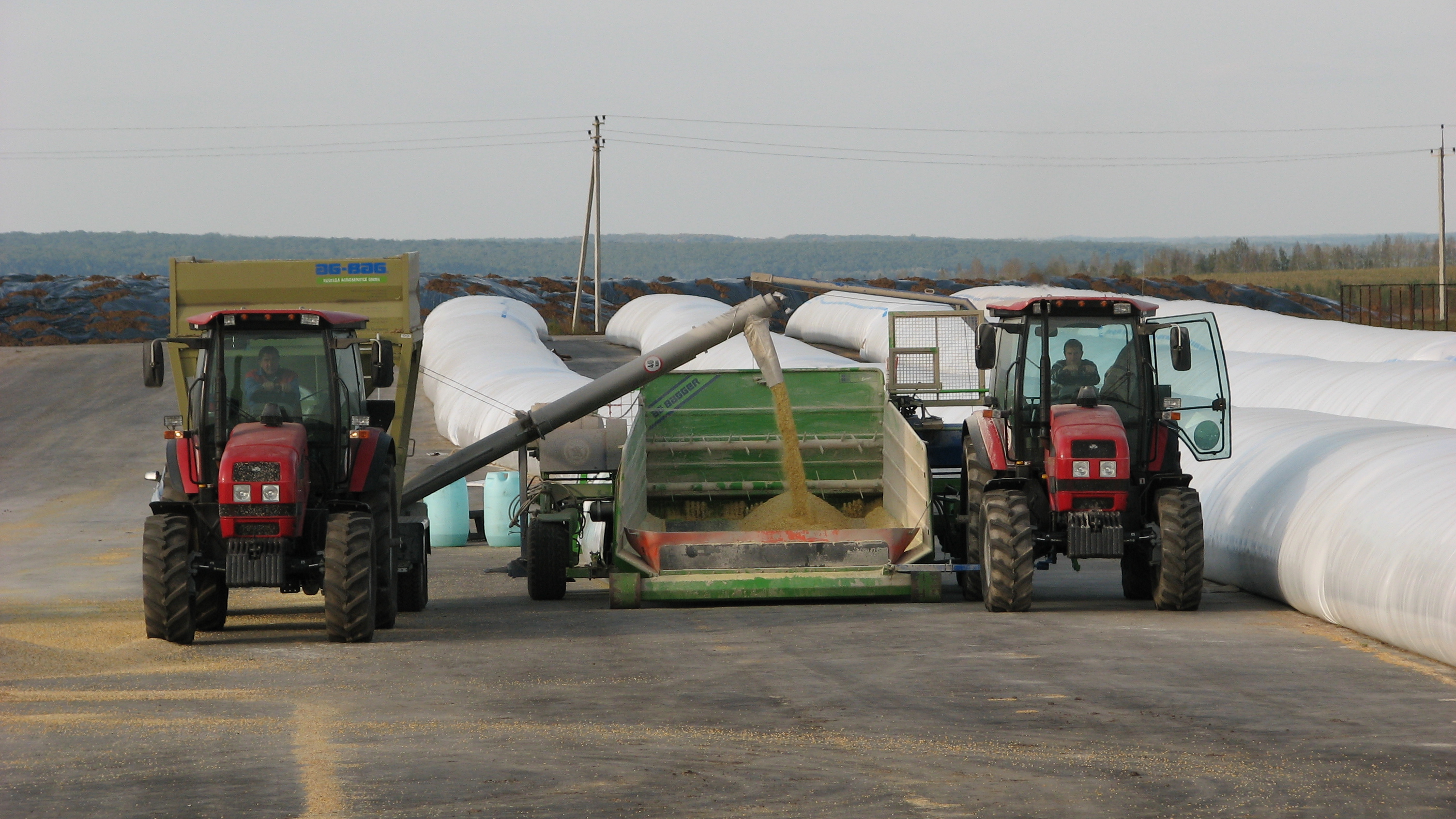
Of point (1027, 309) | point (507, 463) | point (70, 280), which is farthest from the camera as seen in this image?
point (70, 280)

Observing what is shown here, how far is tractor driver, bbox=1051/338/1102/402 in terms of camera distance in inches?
518

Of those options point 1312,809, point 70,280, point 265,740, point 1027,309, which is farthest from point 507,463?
point 70,280

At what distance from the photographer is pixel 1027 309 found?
13164 mm

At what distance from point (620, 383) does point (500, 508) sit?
606cm

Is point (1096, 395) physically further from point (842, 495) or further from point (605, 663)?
point (605, 663)

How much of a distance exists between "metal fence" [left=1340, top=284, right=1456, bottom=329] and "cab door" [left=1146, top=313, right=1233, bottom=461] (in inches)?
1235

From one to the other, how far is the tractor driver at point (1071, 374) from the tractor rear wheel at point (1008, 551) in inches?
38.6

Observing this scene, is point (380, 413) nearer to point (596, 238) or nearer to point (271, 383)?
point (271, 383)

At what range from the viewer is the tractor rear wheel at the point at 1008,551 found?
1253 cm

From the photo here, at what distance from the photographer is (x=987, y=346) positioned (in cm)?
1309

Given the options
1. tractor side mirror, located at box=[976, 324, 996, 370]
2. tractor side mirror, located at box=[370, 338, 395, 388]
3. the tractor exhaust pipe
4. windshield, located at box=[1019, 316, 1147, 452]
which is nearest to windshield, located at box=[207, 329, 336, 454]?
tractor side mirror, located at box=[370, 338, 395, 388]

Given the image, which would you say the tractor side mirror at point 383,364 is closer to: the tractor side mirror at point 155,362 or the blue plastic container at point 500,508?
the tractor side mirror at point 155,362

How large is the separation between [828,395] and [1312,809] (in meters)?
9.75

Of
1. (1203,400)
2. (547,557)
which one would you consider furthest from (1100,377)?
(547,557)
